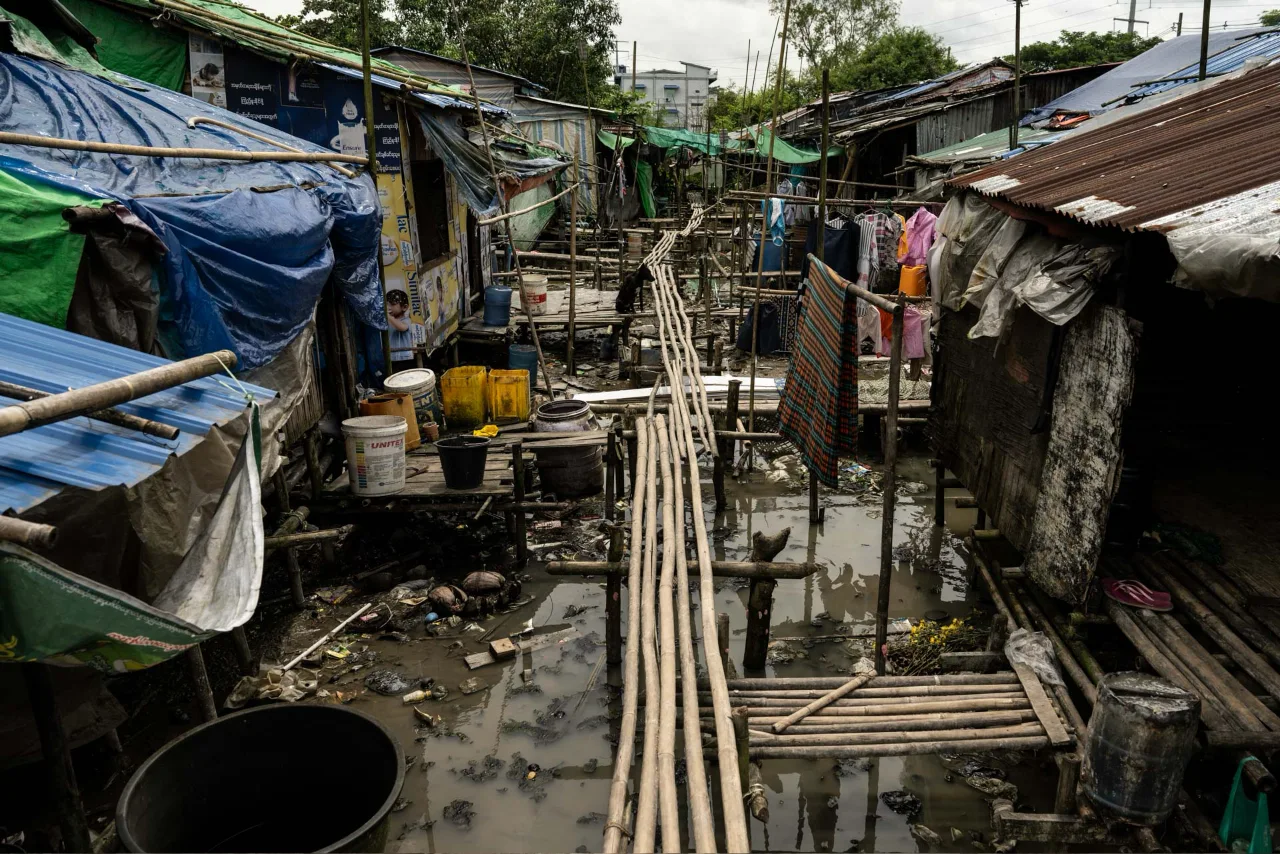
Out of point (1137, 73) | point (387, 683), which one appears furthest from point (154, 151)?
point (1137, 73)

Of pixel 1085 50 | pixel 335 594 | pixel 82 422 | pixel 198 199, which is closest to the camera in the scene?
pixel 82 422

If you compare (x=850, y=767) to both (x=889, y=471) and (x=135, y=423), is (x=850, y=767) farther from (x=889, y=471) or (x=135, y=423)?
(x=135, y=423)

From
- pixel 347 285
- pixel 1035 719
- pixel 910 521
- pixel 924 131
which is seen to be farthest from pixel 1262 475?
pixel 924 131

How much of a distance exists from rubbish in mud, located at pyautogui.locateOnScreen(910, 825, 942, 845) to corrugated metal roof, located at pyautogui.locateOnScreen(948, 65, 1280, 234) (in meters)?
3.63

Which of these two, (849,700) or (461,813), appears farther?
(461,813)

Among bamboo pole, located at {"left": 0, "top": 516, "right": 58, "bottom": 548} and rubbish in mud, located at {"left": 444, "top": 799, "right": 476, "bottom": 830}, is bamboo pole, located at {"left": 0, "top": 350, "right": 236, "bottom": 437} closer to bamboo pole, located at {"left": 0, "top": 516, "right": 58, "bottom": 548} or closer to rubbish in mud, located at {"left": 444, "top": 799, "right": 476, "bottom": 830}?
bamboo pole, located at {"left": 0, "top": 516, "right": 58, "bottom": 548}

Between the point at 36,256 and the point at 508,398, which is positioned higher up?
the point at 36,256

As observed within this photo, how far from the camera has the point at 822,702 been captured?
5.07 metres

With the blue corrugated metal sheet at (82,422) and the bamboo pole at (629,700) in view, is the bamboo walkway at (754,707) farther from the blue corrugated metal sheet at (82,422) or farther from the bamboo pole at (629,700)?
the blue corrugated metal sheet at (82,422)

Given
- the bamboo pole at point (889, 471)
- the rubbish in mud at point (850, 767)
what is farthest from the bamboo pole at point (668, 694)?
the rubbish in mud at point (850, 767)

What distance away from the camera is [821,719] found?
4.97 meters

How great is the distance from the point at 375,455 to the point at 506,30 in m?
25.6

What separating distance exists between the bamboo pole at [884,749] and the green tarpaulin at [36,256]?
4444 mm

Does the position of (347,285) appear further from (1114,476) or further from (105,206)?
(1114,476)
